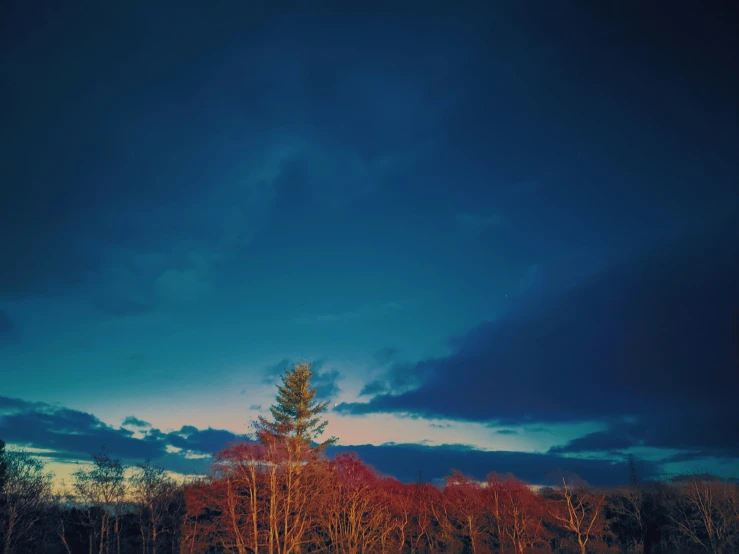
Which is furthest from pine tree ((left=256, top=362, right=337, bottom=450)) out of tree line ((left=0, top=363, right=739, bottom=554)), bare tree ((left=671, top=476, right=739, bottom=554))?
bare tree ((left=671, top=476, right=739, bottom=554))

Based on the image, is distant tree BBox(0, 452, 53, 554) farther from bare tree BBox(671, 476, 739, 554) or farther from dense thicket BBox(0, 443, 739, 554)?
bare tree BBox(671, 476, 739, 554)

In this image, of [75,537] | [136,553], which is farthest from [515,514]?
[75,537]

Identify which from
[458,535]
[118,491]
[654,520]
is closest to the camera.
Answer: [118,491]

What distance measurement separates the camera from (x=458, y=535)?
2822 inches

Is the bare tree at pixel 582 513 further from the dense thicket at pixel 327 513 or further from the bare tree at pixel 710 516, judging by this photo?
the bare tree at pixel 710 516

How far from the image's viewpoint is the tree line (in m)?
44.8

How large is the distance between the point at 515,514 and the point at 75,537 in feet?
181

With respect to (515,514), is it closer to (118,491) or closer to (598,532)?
(598,532)

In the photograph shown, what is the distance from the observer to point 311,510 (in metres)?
52.5

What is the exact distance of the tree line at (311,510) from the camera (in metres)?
44.8

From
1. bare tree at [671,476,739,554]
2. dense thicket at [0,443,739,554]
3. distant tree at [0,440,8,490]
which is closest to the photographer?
dense thicket at [0,443,739,554]

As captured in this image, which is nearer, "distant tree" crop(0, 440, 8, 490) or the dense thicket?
the dense thicket

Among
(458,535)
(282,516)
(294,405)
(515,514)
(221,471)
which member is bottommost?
(458,535)

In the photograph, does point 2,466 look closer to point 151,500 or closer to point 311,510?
point 151,500
